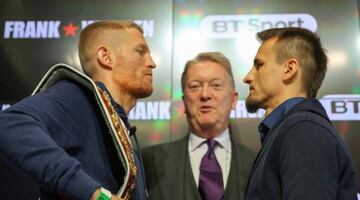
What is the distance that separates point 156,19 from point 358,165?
1.18 metres

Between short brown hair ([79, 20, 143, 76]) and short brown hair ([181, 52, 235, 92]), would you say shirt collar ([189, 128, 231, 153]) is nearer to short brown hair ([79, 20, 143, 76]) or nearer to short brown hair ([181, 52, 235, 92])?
short brown hair ([181, 52, 235, 92])

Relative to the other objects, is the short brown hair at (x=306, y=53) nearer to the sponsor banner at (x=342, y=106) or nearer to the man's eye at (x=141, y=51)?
the man's eye at (x=141, y=51)

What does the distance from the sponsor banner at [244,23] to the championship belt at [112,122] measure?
1.19 m

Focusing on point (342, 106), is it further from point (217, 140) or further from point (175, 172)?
point (175, 172)

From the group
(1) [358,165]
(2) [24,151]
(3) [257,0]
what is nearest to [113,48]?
(2) [24,151]

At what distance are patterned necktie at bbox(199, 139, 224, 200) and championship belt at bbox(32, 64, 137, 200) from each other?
2.48 feet

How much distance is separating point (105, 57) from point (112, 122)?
0.47m

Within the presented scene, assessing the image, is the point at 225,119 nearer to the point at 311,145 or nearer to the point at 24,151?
the point at 311,145

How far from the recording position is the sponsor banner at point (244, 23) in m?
2.28

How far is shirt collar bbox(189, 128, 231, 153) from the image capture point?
80.6 inches

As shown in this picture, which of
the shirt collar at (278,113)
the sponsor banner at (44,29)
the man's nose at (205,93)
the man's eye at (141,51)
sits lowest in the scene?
the shirt collar at (278,113)

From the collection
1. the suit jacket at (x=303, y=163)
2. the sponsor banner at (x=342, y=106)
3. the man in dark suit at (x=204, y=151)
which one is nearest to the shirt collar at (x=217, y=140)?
the man in dark suit at (x=204, y=151)

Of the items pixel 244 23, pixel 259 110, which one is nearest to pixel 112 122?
pixel 259 110

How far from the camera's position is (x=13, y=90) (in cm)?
227
